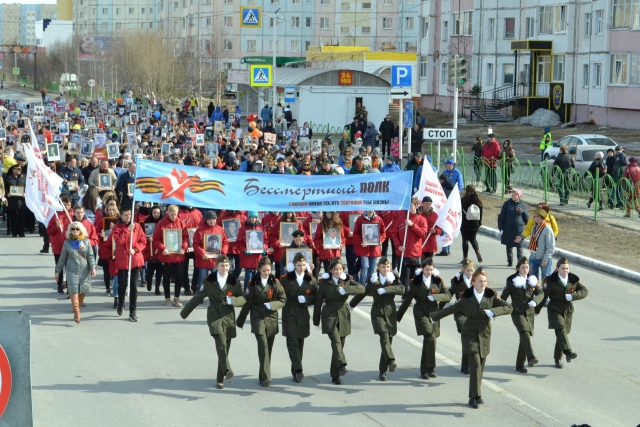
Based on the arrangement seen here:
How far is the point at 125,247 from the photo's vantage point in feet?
49.1

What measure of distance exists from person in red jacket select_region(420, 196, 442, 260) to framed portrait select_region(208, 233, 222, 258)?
3207 millimetres

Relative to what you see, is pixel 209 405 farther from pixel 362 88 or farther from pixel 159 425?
pixel 362 88

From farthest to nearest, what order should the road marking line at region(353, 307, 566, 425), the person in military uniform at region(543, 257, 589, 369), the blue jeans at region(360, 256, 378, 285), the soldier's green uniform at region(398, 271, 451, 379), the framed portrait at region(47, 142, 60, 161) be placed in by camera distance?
the framed portrait at region(47, 142, 60, 161) → the blue jeans at region(360, 256, 378, 285) → the person in military uniform at region(543, 257, 589, 369) → the soldier's green uniform at region(398, 271, 451, 379) → the road marking line at region(353, 307, 566, 425)

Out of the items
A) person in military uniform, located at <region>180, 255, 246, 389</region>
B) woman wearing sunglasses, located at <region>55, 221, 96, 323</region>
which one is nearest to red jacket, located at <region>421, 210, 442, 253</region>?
woman wearing sunglasses, located at <region>55, 221, 96, 323</region>

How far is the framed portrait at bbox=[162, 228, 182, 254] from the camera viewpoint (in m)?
15.7

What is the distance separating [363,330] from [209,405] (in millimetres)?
3915

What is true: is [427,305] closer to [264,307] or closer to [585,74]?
[264,307]

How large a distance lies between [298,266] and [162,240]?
4283 mm

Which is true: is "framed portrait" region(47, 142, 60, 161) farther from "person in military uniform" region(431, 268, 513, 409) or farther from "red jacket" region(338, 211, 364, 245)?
"person in military uniform" region(431, 268, 513, 409)

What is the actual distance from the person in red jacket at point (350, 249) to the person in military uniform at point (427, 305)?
469 centimetres

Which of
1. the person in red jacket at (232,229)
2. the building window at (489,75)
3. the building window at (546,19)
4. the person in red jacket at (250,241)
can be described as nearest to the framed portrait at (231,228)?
the person in red jacket at (232,229)

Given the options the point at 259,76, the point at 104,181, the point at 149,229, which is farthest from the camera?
the point at 259,76

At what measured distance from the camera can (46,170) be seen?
16906mm

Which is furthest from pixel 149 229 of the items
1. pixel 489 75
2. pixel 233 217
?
pixel 489 75
